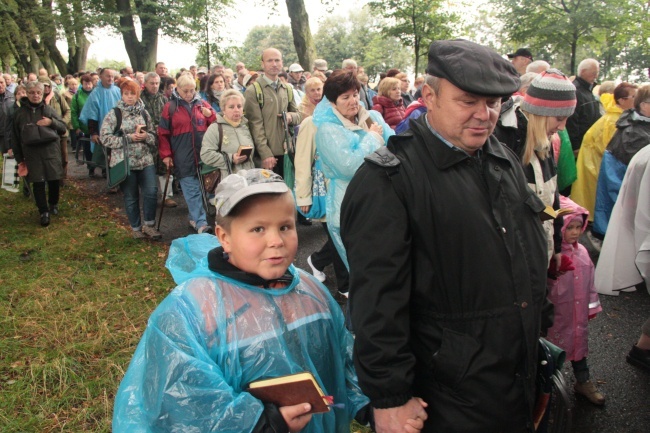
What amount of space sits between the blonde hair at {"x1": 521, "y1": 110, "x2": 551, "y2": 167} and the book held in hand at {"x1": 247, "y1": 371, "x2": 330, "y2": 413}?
2139 mm

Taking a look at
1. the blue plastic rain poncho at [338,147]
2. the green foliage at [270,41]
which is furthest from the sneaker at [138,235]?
the green foliage at [270,41]

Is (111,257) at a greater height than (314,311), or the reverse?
(314,311)

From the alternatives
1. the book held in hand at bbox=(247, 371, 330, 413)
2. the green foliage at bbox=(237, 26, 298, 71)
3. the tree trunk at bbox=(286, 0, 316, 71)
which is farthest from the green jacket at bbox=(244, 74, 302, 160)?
the green foliage at bbox=(237, 26, 298, 71)

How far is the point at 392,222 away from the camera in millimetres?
1681

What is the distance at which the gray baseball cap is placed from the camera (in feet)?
5.98

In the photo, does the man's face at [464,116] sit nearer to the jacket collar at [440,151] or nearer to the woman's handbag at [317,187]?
the jacket collar at [440,151]

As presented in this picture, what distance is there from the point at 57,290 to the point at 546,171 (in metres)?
4.58

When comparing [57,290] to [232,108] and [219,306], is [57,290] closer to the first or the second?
[232,108]

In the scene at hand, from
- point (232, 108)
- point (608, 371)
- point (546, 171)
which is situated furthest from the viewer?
point (232, 108)

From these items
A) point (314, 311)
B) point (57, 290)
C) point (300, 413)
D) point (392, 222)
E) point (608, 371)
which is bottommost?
point (608, 371)

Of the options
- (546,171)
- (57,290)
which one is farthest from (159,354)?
(57,290)

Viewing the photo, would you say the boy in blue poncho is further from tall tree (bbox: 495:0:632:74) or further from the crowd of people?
tall tree (bbox: 495:0:632:74)

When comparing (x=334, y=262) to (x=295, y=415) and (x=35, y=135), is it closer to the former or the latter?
(x=295, y=415)

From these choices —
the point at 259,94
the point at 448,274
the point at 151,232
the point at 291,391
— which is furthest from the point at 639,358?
the point at 151,232
